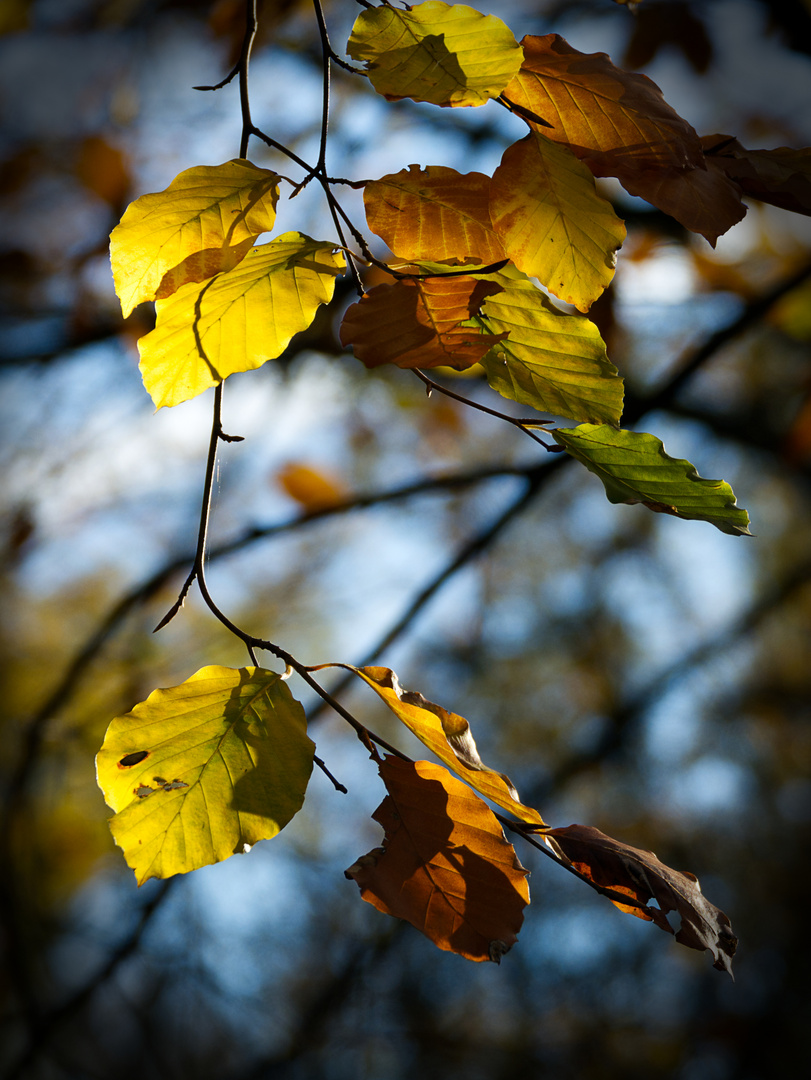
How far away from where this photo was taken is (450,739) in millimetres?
314

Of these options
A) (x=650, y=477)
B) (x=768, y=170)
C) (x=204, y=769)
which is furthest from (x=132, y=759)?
(x=768, y=170)

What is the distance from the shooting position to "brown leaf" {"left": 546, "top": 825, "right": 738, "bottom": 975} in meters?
0.30

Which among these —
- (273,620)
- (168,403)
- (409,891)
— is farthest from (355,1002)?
(168,403)

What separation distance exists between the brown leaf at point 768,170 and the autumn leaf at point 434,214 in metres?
0.12

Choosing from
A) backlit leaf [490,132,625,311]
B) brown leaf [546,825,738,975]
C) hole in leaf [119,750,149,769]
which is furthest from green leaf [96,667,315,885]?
backlit leaf [490,132,625,311]

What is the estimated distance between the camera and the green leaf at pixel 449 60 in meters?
0.29

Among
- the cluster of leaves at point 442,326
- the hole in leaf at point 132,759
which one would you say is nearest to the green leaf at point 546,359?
the cluster of leaves at point 442,326

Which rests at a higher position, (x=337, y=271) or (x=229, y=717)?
(x=337, y=271)

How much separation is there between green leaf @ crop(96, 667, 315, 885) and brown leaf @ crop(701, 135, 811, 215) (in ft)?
1.08

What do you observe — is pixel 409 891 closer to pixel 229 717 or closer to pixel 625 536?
pixel 229 717

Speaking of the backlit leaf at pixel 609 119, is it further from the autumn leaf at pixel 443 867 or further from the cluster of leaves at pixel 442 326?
the autumn leaf at pixel 443 867

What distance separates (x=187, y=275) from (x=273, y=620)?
267 centimetres

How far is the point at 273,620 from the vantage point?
291 cm

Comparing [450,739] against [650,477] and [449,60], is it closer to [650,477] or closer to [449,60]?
[650,477]
